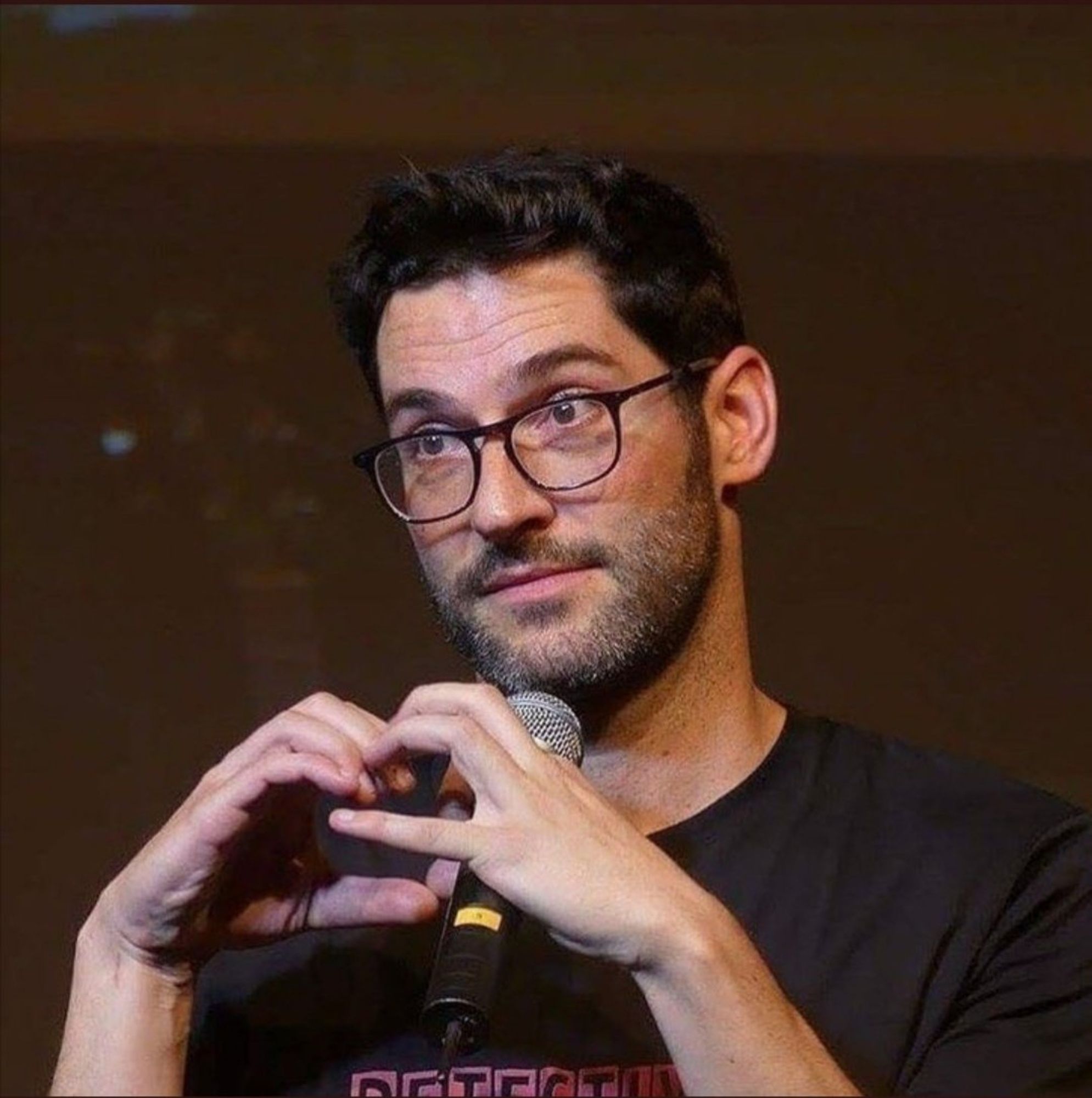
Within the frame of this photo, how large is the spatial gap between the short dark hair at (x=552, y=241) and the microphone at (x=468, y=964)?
47cm

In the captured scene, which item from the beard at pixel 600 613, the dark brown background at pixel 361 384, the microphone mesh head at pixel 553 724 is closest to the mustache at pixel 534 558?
the beard at pixel 600 613

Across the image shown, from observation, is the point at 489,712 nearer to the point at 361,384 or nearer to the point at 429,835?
the point at 429,835

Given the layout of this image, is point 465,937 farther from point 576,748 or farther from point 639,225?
point 639,225

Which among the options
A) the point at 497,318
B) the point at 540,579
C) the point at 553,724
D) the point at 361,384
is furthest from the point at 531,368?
the point at 361,384

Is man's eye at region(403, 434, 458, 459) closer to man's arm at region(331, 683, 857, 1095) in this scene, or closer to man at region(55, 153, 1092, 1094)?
man at region(55, 153, 1092, 1094)

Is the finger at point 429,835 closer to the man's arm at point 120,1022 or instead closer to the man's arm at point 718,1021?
the man's arm at point 718,1021

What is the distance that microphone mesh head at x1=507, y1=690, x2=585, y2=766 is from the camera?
1.25m

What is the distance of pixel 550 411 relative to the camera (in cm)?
137

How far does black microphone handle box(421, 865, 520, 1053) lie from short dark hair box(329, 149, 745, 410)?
0.54 meters

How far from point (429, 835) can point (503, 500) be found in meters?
0.34

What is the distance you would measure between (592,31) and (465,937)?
3.80 feet

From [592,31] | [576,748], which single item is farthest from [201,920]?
[592,31]

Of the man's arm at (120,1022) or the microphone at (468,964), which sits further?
the man's arm at (120,1022)

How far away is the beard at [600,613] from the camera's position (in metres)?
1.35
